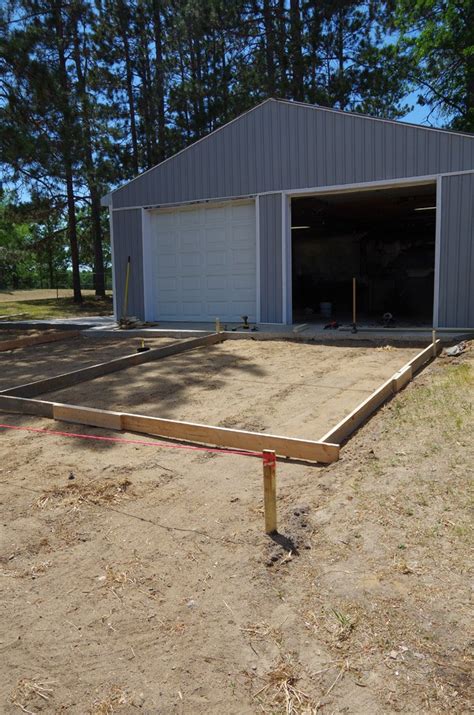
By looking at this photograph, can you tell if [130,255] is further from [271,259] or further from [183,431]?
[183,431]

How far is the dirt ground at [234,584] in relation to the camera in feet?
6.35

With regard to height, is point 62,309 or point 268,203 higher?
point 268,203

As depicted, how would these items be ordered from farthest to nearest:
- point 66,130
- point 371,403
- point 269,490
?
1. point 66,130
2. point 371,403
3. point 269,490

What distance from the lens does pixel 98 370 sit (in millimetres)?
7391

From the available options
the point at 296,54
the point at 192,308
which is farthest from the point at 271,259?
the point at 296,54

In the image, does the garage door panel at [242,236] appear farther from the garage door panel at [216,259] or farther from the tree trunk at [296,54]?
the tree trunk at [296,54]

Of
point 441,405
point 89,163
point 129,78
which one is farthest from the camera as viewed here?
point 129,78

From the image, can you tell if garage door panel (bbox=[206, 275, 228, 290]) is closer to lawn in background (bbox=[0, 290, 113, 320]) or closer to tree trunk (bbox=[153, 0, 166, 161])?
lawn in background (bbox=[0, 290, 113, 320])

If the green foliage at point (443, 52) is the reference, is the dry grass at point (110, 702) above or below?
below

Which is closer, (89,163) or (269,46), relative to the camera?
(89,163)

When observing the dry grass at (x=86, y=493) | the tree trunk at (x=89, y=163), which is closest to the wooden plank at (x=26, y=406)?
the dry grass at (x=86, y=493)

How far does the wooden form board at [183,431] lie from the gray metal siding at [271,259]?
22.9ft

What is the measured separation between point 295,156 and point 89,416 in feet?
26.7

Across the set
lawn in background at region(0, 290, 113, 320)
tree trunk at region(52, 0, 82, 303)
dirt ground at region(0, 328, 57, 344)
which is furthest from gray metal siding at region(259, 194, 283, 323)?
lawn in background at region(0, 290, 113, 320)
